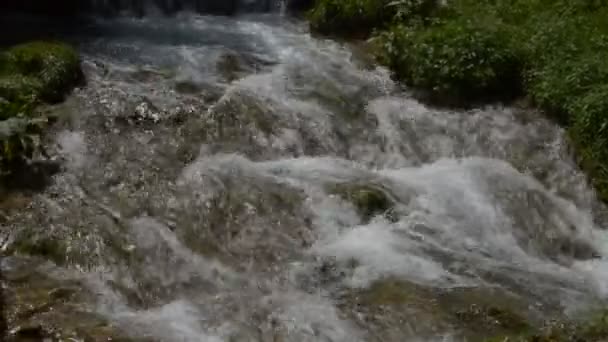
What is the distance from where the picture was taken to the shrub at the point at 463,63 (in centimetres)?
1091

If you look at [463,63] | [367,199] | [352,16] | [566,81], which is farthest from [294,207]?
[352,16]

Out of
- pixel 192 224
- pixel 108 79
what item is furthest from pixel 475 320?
pixel 108 79

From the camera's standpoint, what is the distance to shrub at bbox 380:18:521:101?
430 inches

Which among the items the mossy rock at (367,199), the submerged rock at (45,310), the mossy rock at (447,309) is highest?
the mossy rock at (367,199)

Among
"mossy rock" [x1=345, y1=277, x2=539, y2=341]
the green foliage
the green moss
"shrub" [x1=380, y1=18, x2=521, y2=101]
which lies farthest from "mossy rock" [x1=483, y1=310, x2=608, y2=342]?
the green foliage

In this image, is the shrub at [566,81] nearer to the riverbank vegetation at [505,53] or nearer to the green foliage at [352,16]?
the riverbank vegetation at [505,53]

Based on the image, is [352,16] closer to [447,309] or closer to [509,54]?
[509,54]

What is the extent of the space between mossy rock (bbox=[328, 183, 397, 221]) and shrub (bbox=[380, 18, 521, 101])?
9.83ft

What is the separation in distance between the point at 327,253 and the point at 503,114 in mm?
4346

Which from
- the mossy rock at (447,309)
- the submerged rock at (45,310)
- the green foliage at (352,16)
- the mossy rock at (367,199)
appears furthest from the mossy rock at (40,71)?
the mossy rock at (447,309)

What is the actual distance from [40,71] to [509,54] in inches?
260

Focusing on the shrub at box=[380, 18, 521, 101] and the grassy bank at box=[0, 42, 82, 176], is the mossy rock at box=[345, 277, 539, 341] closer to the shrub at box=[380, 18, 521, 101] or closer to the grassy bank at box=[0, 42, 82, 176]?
the grassy bank at box=[0, 42, 82, 176]

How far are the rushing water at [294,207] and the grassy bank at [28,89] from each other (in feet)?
1.08

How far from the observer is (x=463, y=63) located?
433 inches
